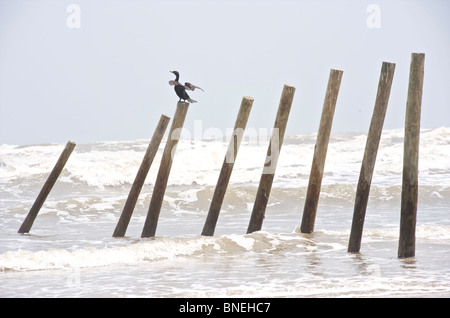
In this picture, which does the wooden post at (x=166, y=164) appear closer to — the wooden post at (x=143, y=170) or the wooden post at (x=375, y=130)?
the wooden post at (x=143, y=170)

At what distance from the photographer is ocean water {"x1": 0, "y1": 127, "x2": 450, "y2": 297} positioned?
605cm

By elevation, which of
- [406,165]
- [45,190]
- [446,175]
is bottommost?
[446,175]

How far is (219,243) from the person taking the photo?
330 inches

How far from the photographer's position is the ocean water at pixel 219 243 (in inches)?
238

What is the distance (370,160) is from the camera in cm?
741

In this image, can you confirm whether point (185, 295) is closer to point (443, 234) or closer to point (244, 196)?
point (443, 234)

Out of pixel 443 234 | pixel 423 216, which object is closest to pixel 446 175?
pixel 423 216

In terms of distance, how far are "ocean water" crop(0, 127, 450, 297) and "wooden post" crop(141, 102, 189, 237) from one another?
0.34 m

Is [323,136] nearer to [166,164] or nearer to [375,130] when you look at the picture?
[375,130]

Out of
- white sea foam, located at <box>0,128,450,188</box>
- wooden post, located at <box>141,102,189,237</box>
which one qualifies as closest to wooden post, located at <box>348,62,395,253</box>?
wooden post, located at <box>141,102,189,237</box>

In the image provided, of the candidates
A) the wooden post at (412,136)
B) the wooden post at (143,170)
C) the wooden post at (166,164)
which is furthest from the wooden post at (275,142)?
the wooden post at (412,136)

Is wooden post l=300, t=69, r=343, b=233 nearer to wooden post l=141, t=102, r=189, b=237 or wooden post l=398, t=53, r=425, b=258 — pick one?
wooden post l=398, t=53, r=425, b=258

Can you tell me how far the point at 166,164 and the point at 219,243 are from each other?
1484 millimetres
